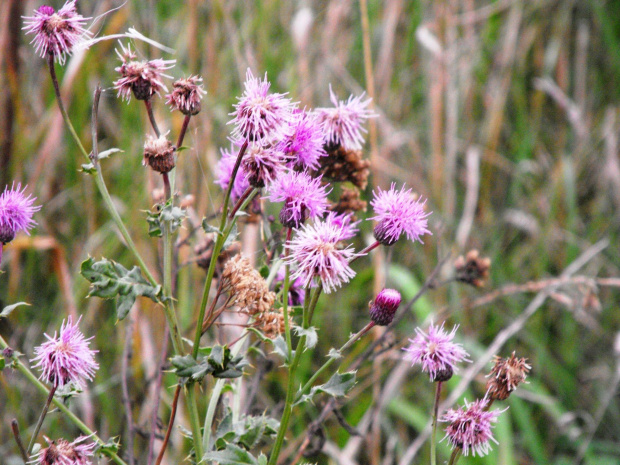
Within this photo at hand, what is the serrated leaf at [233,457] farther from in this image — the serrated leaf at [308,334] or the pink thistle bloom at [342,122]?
the pink thistle bloom at [342,122]

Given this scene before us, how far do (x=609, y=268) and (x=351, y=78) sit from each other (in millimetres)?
1639

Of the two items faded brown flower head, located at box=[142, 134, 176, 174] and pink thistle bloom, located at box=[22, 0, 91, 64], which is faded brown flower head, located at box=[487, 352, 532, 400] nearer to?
faded brown flower head, located at box=[142, 134, 176, 174]

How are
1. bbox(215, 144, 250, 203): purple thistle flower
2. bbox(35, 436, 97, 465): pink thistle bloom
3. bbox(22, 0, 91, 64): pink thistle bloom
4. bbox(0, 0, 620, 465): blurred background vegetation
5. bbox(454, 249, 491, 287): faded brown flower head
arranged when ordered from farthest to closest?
1. bbox(0, 0, 620, 465): blurred background vegetation
2. bbox(454, 249, 491, 287): faded brown flower head
3. bbox(215, 144, 250, 203): purple thistle flower
4. bbox(22, 0, 91, 64): pink thistle bloom
5. bbox(35, 436, 97, 465): pink thistle bloom

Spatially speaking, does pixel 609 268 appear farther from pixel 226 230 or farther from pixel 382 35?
pixel 226 230

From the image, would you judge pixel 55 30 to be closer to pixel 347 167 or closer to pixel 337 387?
pixel 347 167

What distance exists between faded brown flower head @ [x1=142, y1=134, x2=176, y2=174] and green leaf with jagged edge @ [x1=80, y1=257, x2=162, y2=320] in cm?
17

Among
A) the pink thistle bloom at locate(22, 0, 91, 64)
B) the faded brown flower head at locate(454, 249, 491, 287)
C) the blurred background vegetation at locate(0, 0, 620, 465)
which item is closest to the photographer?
the pink thistle bloom at locate(22, 0, 91, 64)

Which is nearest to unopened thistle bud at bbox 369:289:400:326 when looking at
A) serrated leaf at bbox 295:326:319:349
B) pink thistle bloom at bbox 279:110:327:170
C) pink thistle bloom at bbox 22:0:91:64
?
serrated leaf at bbox 295:326:319:349

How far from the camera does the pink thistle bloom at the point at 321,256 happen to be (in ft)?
3.07

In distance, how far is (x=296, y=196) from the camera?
3.31ft

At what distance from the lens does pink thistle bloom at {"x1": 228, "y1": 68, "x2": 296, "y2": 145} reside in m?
0.95

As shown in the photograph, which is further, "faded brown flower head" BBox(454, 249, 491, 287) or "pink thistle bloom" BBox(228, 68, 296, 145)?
"faded brown flower head" BBox(454, 249, 491, 287)

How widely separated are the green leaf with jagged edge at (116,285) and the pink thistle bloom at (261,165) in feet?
0.71

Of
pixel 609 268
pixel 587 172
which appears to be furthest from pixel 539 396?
pixel 587 172
